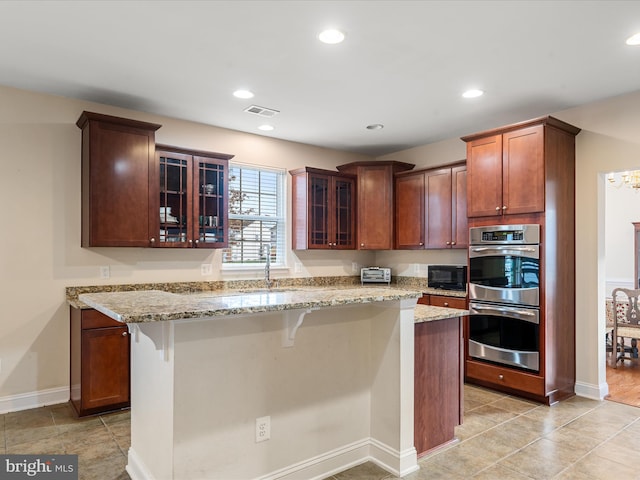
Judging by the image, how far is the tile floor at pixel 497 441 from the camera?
2484mm

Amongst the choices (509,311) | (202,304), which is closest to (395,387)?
(202,304)

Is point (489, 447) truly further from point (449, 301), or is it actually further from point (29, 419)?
point (29, 419)

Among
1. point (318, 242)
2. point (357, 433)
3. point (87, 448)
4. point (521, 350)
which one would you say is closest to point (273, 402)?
point (357, 433)

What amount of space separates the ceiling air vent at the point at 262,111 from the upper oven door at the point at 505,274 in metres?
2.35

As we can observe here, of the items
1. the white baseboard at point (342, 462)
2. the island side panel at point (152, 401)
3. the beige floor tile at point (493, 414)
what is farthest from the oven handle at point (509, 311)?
the island side panel at point (152, 401)

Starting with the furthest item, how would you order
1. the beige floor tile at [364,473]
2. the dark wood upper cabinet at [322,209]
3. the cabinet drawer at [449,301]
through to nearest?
1. the dark wood upper cabinet at [322,209]
2. the cabinet drawer at [449,301]
3. the beige floor tile at [364,473]

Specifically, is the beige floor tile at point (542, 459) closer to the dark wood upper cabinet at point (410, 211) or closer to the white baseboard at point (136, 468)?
the white baseboard at point (136, 468)

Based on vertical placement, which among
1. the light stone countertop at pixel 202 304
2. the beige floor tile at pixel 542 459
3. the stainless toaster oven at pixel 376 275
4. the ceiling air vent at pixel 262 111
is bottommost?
the beige floor tile at pixel 542 459

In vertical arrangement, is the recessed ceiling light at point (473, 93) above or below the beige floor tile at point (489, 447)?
above

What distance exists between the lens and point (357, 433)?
2.60 meters

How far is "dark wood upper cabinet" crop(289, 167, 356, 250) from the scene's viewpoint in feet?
16.5

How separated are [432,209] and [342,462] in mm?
3174

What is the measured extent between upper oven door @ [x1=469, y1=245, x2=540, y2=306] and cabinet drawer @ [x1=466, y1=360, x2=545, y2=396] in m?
0.63

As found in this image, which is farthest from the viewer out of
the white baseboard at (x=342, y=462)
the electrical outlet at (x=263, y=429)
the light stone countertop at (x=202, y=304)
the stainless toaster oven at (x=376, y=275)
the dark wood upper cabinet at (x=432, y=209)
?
the stainless toaster oven at (x=376, y=275)
